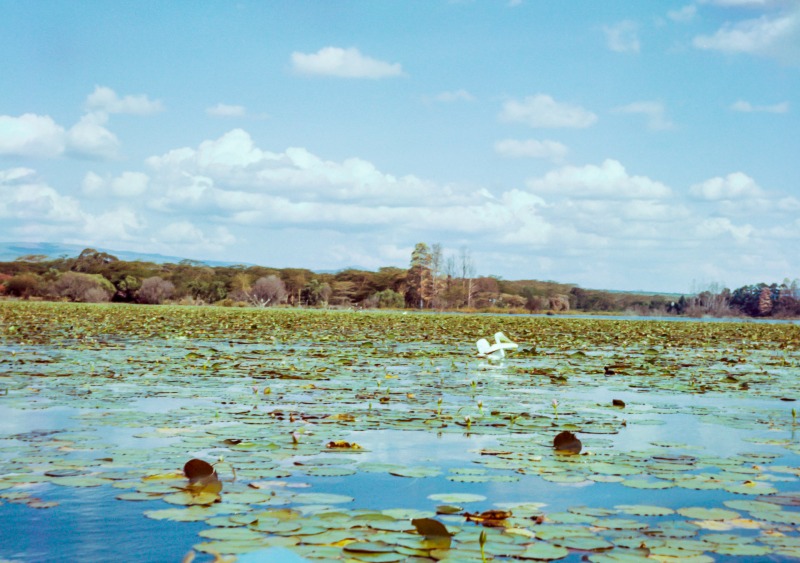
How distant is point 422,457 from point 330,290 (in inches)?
2488

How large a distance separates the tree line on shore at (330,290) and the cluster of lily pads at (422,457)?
1918 inches

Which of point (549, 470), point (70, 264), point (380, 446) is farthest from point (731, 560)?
point (70, 264)

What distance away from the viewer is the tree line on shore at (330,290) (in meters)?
58.6

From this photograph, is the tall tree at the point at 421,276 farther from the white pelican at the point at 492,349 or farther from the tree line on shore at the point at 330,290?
the white pelican at the point at 492,349

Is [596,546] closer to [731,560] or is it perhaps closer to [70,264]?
[731,560]

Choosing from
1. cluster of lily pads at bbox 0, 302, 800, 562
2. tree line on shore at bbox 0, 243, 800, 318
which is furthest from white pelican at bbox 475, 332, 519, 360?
tree line on shore at bbox 0, 243, 800, 318

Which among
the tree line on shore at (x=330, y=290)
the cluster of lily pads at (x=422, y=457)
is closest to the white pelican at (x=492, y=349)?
the cluster of lily pads at (x=422, y=457)

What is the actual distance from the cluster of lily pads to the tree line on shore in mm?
48718

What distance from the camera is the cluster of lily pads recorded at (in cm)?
309

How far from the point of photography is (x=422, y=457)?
4809 millimetres

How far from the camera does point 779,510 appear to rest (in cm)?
358

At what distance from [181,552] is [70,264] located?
81293 millimetres

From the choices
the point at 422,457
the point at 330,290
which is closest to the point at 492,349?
the point at 422,457

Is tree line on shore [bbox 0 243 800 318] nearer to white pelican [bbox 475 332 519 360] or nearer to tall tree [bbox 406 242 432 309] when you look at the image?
tall tree [bbox 406 242 432 309]
